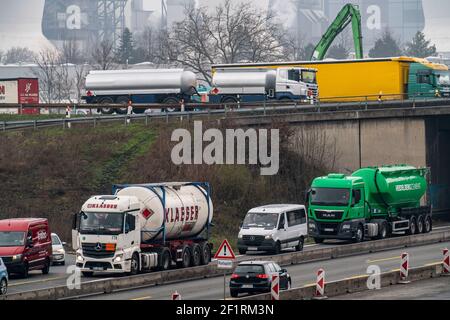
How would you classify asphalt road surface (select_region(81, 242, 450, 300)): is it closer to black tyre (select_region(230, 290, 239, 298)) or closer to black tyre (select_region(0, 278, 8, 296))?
black tyre (select_region(230, 290, 239, 298))

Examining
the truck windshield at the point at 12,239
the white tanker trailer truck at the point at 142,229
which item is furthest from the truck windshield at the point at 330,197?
the truck windshield at the point at 12,239

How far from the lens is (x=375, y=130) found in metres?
67.8

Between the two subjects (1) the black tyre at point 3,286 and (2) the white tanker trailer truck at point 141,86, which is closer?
(1) the black tyre at point 3,286

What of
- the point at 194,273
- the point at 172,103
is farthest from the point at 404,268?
the point at 172,103

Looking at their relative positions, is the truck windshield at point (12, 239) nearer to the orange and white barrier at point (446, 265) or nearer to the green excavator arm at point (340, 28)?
the orange and white barrier at point (446, 265)

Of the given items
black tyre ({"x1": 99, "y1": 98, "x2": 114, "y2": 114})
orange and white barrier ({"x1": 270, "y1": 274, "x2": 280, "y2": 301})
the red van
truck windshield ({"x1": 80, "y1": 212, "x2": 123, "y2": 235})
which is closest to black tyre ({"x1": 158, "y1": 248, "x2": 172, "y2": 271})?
truck windshield ({"x1": 80, "y1": 212, "x2": 123, "y2": 235})

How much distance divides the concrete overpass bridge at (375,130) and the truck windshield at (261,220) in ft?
55.7

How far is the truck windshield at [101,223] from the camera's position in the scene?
4119 centimetres

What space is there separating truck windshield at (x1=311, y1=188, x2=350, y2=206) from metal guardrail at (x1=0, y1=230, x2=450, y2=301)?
9.67 ft

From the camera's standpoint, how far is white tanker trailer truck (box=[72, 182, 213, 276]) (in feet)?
→ 135

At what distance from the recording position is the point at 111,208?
136 feet

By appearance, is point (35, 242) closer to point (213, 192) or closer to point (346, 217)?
point (346, 217)

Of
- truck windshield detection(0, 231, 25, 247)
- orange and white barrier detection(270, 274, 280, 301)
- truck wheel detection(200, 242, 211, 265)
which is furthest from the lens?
truck wheel detection(200, 242, 211, 265)

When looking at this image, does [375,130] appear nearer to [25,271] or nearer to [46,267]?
[46,267]
